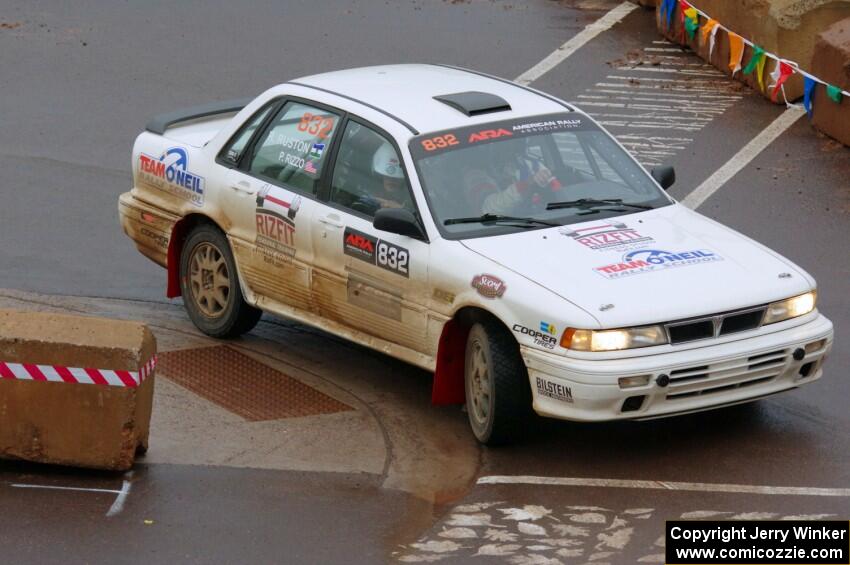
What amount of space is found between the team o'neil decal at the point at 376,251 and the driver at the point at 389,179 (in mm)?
234

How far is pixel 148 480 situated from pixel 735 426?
3225 millimetres

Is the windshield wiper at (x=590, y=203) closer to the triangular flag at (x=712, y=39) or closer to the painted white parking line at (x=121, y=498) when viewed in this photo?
the painted white parking line at (x=121, y=498)

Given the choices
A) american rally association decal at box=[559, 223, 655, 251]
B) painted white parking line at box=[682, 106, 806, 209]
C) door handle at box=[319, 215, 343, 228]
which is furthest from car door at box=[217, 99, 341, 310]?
painted white parking line at box=[682, 106, 806, 209]

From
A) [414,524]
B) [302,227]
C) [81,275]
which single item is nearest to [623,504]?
[414,524]

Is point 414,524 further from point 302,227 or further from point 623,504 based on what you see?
point 302,227

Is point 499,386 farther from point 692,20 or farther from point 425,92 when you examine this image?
point 692,20

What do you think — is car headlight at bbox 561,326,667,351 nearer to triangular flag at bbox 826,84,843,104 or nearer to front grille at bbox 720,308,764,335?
front grille at bbox 720,308,764,335

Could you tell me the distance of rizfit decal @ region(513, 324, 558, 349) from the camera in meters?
8.31

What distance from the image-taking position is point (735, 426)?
916 centimetres

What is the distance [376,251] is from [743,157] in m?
6.34

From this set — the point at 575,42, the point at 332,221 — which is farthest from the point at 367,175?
the point at 575,42

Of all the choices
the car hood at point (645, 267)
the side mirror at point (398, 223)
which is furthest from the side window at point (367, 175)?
the car hood at point (645, 267)

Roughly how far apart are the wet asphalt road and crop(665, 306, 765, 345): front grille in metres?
0.73

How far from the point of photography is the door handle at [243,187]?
10.3m
